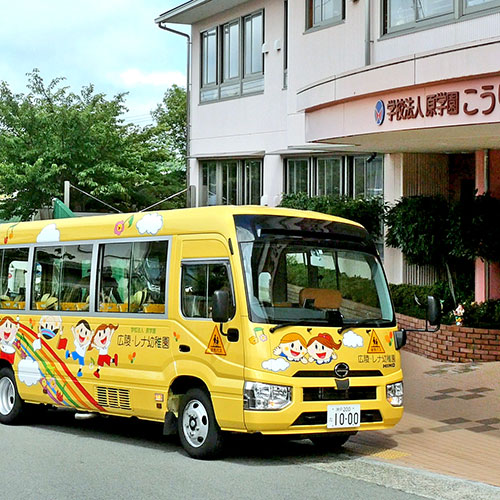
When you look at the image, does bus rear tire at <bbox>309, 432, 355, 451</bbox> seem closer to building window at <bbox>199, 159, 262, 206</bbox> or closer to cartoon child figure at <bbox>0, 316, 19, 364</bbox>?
cartoon child figure at <bbox>0, 316, 19, 364</bbox>

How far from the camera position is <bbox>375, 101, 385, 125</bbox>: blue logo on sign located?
49.5 feet

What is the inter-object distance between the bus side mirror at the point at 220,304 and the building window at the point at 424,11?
340 inches

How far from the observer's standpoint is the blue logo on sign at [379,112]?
1509cm

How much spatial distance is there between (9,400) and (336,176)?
11603 millimetres

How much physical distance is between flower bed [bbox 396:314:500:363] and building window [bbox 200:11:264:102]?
10.1 meters

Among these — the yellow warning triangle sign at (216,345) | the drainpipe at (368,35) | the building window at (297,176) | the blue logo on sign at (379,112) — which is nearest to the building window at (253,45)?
the building window at (297,176)

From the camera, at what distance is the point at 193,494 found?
28.9ft

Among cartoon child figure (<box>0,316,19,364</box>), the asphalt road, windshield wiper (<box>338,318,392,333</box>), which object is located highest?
windshield wiper (<box>338,318,392,333</box>)

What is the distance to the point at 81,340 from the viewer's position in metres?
12.4

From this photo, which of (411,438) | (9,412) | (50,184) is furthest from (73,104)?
(411,438)

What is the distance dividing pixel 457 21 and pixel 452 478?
31.7 ft

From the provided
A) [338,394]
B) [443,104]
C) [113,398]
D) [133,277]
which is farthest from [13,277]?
[443,104]

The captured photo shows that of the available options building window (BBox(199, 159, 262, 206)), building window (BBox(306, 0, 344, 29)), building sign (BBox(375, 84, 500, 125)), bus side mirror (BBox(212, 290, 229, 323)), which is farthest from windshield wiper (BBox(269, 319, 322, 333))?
building window (BBox(199, 159, 262, 206))

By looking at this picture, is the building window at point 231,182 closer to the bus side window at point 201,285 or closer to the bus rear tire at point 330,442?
the bus rear tire at point 330,442
